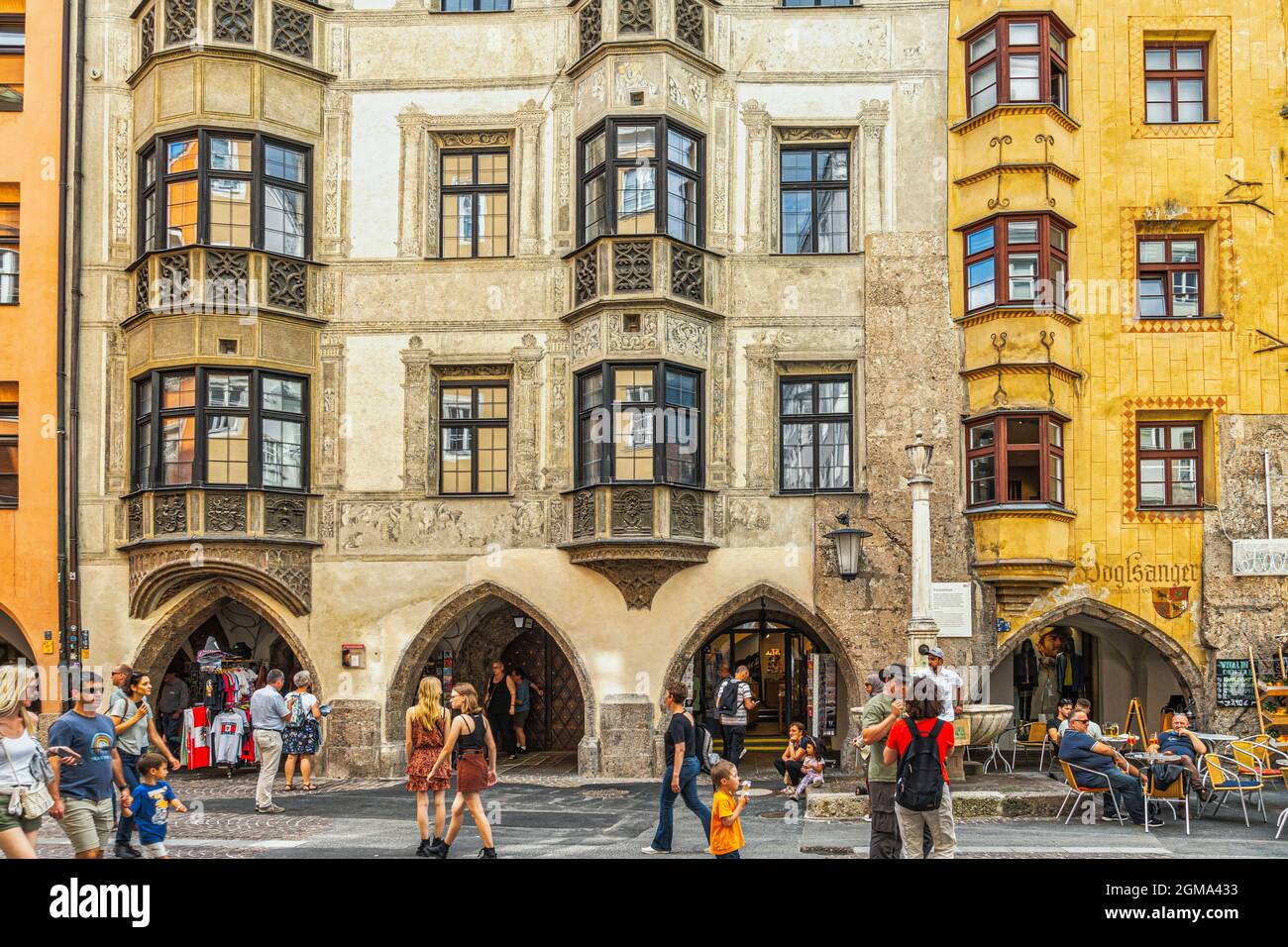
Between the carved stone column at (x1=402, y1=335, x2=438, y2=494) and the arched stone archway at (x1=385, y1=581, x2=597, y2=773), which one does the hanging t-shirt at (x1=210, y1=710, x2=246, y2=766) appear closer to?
the arched stone archway at (x1=385, y1=581, x2=597, y2=773)

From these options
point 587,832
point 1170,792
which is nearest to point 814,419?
point 1170,792

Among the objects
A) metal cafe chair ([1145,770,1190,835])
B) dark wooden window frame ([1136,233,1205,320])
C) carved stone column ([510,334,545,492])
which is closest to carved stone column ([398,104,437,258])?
carved stone column ([510,334,545,492])

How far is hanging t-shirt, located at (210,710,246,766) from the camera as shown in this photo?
20.7 metres

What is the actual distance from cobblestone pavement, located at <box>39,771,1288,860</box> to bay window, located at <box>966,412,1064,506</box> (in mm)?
5696

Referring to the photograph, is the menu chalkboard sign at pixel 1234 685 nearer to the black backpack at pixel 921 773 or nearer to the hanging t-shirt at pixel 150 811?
the black backpack at pixel 921 773

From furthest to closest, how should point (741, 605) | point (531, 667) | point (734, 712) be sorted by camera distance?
point (531, 667) < point (741, 605) < point (734, 712)

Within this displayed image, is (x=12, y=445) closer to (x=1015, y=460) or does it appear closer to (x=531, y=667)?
(x=531, y=667)

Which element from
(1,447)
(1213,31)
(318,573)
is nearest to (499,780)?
(318,573)

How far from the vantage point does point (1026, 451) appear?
20453 mm

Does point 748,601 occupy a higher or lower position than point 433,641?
higher

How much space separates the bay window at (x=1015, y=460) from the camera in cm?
2032

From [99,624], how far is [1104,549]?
1659 centimetres

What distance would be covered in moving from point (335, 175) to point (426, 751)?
1192 centimetres

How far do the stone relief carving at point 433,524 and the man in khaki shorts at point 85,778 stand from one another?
10240mm
